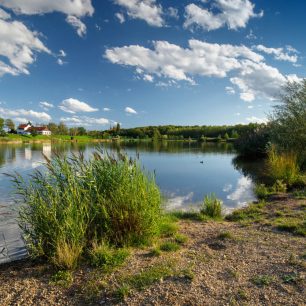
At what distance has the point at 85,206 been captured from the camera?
6.22 metres

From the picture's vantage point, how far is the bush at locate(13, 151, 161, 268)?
5.85 meters

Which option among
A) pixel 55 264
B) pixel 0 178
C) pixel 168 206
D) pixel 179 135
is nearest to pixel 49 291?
pixel 55 264

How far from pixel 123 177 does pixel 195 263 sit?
2.58 m

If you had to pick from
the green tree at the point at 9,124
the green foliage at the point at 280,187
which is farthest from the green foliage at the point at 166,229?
the green tree at the point at 9,124

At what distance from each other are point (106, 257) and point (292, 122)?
61.3ft

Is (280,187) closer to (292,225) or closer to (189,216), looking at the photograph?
(189,216)

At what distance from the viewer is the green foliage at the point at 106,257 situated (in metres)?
5.59

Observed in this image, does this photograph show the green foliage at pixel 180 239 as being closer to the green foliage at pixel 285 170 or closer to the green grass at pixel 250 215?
the green grass at pixel 250 215

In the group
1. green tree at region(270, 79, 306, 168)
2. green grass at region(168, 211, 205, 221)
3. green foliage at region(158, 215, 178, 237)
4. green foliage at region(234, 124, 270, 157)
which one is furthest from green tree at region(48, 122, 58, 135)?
green foliage at region(158, 215, 178, 237)

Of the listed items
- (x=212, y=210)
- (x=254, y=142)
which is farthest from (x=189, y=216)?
(x=254, y=142)

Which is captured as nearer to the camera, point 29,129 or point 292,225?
point 292,225

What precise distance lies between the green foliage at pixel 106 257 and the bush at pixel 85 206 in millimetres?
265

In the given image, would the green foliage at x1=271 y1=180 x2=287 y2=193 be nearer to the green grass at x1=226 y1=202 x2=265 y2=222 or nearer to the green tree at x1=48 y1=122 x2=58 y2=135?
the green grass at x1=226 y1=202 x2=265 y2=222

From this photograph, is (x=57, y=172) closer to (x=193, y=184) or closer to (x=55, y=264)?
(x=55, y=264)
